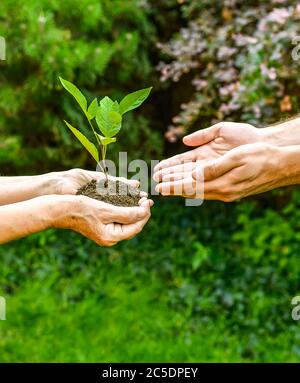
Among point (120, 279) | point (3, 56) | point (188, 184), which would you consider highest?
point (3, 56)

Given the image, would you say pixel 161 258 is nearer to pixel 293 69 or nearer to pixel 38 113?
pixel 38 113

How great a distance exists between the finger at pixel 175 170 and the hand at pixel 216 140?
0.03 feet

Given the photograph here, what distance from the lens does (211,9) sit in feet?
15.9

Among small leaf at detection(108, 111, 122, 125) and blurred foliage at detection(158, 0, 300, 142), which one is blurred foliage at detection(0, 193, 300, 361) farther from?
small leaf at detection(108, 111, 122, 125)

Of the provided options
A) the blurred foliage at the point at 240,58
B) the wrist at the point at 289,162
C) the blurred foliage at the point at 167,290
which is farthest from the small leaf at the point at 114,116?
the blurred foliage at the point at 167,290

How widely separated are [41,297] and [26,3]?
72.6 inches

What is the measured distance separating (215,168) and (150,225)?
123 inches

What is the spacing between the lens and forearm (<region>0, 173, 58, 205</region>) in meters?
2.44

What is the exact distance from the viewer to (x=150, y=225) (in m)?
5.33

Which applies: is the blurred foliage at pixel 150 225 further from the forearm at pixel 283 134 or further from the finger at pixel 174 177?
Result: the finger at pixel 174 177

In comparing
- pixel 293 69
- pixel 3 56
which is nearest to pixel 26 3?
pixel 3 56
